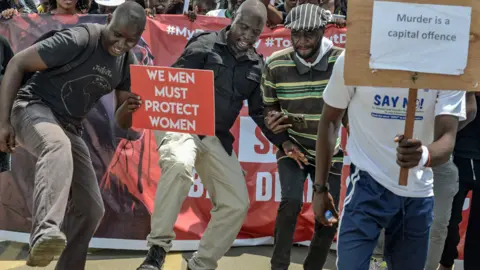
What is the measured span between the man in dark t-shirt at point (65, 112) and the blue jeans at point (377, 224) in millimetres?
1655

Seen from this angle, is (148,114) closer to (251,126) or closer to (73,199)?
(73,199)

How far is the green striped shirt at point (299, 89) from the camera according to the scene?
5.19 metres

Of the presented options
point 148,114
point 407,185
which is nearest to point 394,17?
point 407,185

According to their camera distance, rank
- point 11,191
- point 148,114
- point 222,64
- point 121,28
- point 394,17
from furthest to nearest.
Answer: point 11,191 → point 222,64 → point 148,114 → point 121,28 → point 394,17

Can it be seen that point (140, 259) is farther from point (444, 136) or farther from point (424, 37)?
point (424, 37)

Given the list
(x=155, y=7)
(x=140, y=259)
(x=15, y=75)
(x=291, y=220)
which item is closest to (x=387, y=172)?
(x=291, y=220)

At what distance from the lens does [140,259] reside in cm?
598

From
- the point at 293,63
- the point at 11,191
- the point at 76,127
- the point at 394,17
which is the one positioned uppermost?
the point at 394,17

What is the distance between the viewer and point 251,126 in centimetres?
639

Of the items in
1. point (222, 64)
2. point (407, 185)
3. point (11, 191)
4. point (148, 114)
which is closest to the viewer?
point (407, 185)

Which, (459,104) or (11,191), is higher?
(459,104)

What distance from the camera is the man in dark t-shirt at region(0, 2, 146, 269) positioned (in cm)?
420

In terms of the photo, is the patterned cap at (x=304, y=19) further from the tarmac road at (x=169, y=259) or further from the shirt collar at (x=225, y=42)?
the tarmac road at (x=169, y=259)

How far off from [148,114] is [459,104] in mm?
2271
